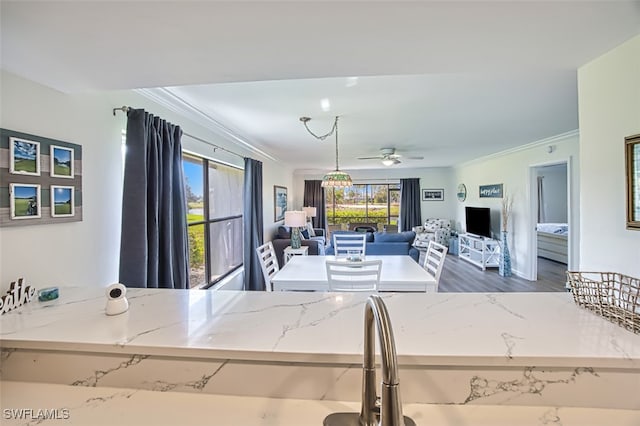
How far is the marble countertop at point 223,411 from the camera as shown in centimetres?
77

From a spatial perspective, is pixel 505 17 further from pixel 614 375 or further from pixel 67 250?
pixel 67 250

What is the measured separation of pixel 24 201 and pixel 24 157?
0.67 ft

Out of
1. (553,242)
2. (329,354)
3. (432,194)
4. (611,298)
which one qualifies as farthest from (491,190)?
(329,354)

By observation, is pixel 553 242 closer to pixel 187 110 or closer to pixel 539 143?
pixel 539 143

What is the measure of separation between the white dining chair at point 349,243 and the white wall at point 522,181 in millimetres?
2974

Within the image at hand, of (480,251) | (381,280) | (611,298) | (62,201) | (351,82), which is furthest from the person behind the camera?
(480,251)

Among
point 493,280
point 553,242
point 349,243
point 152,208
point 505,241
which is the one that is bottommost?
point 493,280

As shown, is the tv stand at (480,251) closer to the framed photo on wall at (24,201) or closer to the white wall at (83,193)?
the white wall at (83,193)

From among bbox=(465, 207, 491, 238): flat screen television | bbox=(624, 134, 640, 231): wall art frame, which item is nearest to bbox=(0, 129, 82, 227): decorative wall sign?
bbox=(624, 134, 640, 231): wall art frame

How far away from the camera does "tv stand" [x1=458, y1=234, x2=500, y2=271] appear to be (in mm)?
5836

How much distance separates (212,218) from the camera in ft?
12.4

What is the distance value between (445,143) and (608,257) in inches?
149

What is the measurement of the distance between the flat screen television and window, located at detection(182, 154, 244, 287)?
5.00 metres

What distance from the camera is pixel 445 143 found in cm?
476
